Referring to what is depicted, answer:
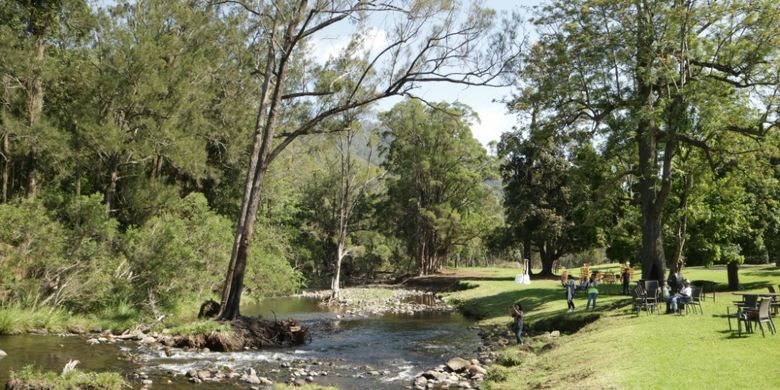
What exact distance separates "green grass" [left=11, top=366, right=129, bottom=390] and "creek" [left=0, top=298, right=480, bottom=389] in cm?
150

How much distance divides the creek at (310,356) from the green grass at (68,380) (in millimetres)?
1501

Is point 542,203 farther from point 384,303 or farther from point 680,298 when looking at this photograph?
point 680,298

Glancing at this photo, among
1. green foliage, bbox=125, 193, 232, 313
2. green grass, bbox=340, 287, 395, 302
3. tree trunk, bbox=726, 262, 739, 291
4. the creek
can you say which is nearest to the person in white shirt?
the creek

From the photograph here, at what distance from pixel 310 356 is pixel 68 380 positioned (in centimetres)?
765

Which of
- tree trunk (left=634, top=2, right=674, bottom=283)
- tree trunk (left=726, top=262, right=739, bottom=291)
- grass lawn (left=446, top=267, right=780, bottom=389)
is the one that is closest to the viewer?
grass lawn (left=446, top=267, right=780, bottom=389)

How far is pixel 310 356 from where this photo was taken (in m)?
16.7

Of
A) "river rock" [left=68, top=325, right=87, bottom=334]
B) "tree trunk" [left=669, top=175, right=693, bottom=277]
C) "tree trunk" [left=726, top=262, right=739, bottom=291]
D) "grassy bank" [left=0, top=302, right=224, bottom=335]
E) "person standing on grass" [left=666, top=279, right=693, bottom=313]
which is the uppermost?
"tree trunk" [left=669, top=175, right=693, bottom=277]

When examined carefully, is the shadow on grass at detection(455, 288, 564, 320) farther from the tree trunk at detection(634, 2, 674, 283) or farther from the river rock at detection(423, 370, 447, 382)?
the river rock at detection(423, 370, 447, 382)

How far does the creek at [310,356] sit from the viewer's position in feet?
43.5

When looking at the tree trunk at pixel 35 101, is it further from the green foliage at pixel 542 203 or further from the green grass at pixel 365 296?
the green foliage at pixel 542 203

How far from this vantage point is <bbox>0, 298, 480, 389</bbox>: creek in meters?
13.3

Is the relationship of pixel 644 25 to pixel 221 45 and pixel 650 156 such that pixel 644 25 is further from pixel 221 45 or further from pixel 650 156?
pixel 221 45

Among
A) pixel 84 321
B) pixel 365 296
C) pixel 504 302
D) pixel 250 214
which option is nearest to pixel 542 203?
pixel 365 296

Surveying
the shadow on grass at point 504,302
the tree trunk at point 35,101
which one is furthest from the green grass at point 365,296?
the tree trunk at point 35,101
